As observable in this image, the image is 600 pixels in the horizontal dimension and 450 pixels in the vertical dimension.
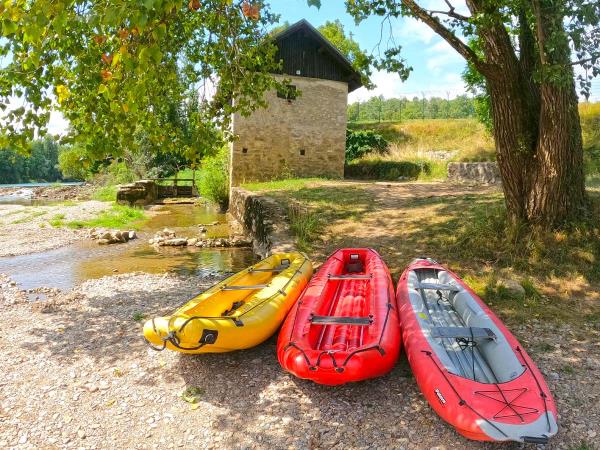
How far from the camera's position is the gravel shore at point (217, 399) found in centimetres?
269

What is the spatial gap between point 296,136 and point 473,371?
14.2 meters

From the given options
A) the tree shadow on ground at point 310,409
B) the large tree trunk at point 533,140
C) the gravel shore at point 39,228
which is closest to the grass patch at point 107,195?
the gravel shore at point 39,228

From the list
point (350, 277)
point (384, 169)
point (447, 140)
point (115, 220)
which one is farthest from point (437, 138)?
point (350, 277)

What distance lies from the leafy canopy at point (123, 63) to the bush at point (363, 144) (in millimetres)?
12262

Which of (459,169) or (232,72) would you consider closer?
(232,72)

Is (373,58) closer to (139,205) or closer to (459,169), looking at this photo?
(459,169)

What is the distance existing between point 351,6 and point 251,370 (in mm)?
4823

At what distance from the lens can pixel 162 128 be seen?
6.11 metres

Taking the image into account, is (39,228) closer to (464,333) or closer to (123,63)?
(123,63)

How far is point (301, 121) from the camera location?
16.6 meters

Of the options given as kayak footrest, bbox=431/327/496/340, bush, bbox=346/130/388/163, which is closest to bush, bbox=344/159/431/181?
bush, bbox=346/130/388/163

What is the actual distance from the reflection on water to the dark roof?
346 inches

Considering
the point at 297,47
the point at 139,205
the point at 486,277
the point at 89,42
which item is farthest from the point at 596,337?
the point at 139,205

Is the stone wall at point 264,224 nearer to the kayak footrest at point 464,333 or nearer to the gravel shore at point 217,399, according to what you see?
the gravel shore at point 217,399
